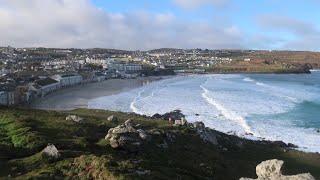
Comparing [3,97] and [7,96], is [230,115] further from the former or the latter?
[7,96]

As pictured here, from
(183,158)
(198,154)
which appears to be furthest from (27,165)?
(198,154)

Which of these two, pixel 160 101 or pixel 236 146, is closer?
pixel 236 146

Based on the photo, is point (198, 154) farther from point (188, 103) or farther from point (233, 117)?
point (188, 103)

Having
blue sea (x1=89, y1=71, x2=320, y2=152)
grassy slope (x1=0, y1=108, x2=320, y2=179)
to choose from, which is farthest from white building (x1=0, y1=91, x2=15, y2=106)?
grassy slope (x1=0, y1=108, x2=320, y2=179)

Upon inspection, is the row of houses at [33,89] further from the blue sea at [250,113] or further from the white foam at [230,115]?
the white foam at [230,115]

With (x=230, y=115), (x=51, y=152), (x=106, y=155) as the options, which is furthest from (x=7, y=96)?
(x=106, y=155)

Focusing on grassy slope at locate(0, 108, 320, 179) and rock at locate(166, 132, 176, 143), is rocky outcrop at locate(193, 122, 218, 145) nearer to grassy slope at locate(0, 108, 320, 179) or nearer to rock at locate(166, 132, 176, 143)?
grassy slope at locate(0, 108, 320, 179)

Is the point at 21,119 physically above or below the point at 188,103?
above
